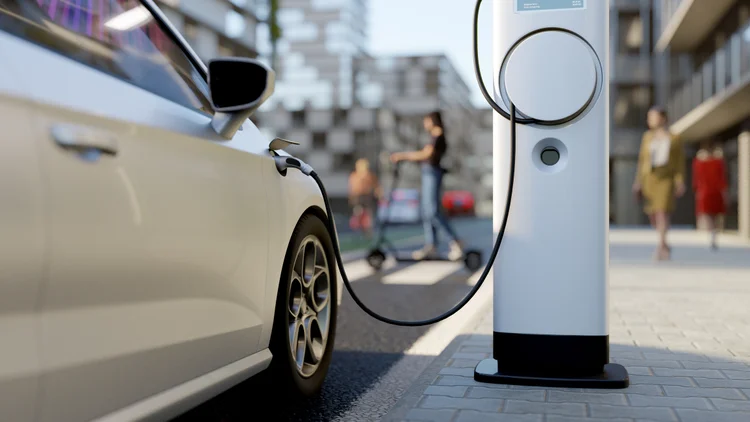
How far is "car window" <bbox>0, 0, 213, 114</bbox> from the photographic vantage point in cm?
222

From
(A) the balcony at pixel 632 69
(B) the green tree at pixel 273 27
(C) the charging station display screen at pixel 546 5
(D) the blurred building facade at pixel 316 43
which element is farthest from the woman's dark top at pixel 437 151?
(D) the blurred building facade at pixel 316 43

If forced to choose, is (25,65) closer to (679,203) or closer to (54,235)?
(54,235)

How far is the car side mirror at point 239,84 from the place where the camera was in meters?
2.82

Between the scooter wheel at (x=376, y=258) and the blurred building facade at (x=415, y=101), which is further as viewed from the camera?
the blurred building facade at (x=415, y=101)

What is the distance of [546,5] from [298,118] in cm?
7458

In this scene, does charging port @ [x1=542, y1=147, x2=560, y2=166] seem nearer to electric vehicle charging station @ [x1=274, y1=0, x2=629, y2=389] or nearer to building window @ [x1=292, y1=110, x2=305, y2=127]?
electric vehicle charging station @ [x1=274, y1=0, x2=629, y2=389]

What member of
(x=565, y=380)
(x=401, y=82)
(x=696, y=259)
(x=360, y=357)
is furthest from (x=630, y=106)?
(x=401, y=82)

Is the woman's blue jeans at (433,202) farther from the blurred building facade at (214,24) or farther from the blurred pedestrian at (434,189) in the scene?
the blurred building facade at (214,24)

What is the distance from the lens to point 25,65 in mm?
1999

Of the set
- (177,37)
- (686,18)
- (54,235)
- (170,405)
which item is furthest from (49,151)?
(686,18)

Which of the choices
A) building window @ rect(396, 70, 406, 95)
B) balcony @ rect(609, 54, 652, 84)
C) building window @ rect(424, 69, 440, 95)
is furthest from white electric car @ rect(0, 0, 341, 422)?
building window @ rect(396, 70, 406, 95)

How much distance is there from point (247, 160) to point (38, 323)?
137 centimetres

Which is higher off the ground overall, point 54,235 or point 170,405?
point 54,235

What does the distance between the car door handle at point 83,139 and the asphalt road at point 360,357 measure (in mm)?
1507
